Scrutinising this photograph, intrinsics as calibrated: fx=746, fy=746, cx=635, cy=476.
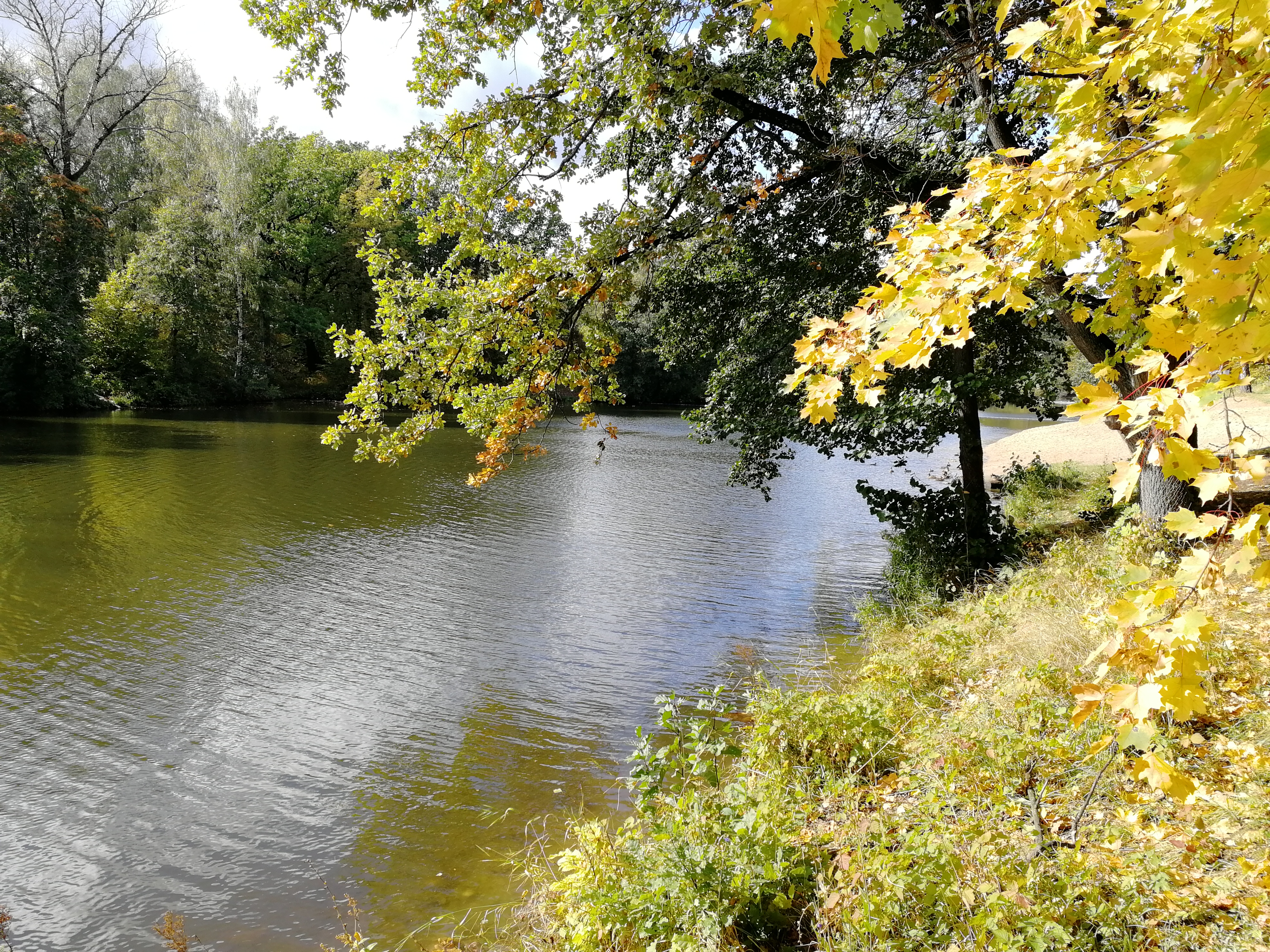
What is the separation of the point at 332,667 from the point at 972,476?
804 centimetres

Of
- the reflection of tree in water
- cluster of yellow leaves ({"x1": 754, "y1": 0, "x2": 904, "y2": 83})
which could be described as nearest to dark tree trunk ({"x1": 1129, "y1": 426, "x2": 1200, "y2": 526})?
the reflection of tree in water

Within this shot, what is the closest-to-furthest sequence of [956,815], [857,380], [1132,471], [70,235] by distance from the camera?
1. [1132,471]
2. [857,380]
3. [956,815]
4. [70,235]

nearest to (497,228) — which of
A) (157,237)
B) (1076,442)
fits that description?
(1076,442)

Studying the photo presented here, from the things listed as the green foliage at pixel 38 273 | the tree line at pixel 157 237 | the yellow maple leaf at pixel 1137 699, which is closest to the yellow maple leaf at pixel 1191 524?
the yellow maple leaf at pixel 1137 699

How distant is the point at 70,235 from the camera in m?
28.1

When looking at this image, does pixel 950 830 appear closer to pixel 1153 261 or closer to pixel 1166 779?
pixel 1166 779

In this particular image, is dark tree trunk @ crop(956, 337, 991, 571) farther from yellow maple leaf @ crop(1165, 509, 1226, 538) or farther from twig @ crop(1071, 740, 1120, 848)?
yellow maple leaf @ crop(1165, 509, 1226, 538)

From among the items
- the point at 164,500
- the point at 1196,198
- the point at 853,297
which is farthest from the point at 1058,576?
the point at 164,500

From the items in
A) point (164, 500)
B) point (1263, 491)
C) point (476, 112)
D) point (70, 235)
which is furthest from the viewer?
point (70, 235)

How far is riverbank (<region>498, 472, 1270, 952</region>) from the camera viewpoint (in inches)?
104

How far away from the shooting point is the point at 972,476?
9703mm

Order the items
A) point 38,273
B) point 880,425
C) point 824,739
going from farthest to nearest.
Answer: point 38,273
point 880,425
point 824,739

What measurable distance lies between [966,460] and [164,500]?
14764 mm

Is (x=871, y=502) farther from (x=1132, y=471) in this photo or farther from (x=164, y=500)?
(x=164, y=500)
